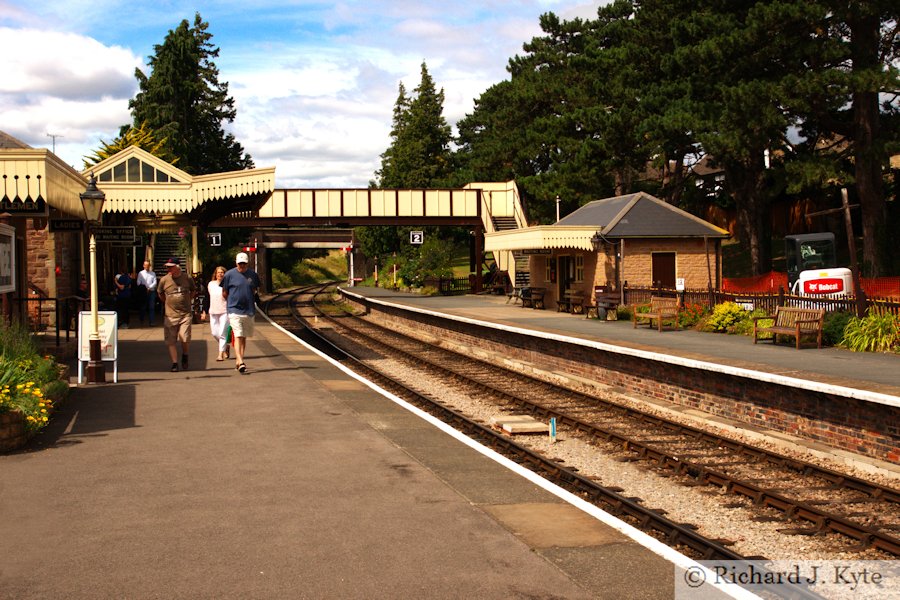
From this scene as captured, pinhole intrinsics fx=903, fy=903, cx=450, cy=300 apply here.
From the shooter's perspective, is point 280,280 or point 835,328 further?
point 280,280

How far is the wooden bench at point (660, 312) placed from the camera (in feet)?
74.0

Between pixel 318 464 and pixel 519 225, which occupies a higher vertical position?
pixel 519 225

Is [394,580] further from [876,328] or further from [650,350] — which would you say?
[876,328]

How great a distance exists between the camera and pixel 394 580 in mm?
5488

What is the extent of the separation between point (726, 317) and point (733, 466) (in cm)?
1120

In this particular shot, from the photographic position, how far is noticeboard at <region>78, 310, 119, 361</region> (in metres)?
13.6

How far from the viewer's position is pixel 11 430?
890 centimetres

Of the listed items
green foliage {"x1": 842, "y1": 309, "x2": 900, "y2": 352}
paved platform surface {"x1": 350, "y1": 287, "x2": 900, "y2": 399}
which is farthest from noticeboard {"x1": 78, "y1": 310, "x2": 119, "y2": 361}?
green foliage {"x1": 842, "y1": 309, "x2": 900, "y2": 352}

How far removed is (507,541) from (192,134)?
242 feet

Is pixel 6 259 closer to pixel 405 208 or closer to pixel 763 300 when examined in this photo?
pixel 763 300

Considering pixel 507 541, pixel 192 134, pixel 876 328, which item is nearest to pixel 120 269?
pixel 876 328

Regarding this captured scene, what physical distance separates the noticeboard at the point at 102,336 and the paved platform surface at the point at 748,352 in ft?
29.8

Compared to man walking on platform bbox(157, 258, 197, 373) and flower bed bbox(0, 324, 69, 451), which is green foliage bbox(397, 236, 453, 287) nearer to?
man walking on platform bbox(157, 258, 197, 373)

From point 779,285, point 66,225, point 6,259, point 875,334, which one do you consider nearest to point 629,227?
point 779,285
